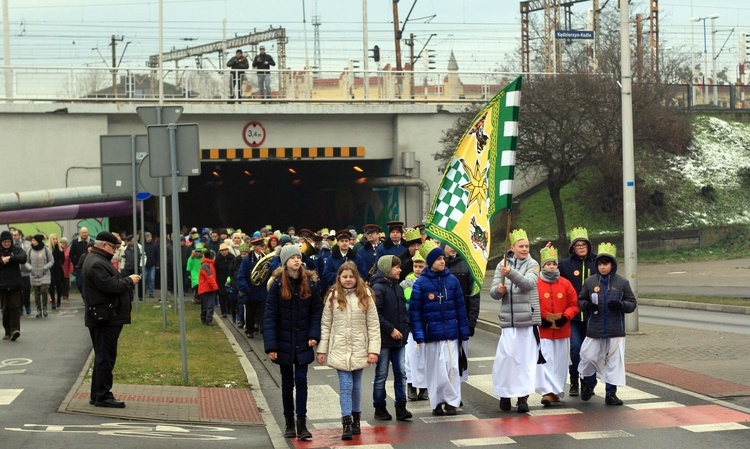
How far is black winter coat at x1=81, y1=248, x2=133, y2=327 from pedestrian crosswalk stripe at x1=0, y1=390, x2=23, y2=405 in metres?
1.15

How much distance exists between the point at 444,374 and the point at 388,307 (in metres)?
0.84

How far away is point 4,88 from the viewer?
3722cm

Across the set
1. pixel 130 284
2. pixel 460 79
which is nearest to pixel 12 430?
pixel 130 284

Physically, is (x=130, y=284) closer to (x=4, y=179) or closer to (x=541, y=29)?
(x=4, y=179)

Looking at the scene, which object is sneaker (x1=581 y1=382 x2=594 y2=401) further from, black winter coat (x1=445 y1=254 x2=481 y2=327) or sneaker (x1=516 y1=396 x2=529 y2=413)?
black winter coat (x1=445 y1=254 x2=481 y2=327)

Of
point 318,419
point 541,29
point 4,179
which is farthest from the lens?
point 541,29

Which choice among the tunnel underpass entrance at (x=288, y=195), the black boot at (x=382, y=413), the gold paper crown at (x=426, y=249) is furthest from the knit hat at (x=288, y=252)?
the tunnel underpass entrance at (x=288, y=195)

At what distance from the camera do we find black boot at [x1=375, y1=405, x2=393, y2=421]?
1177 centimetres

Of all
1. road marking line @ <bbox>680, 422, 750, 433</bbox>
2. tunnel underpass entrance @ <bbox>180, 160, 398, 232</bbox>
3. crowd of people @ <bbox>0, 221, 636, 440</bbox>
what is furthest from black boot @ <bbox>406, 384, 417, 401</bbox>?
tunnel underpass entrance @ <bbox>180, 160, 398, 232</bbox>

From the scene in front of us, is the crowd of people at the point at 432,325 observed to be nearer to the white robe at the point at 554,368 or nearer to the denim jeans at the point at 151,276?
the white robe at the point at 554,368

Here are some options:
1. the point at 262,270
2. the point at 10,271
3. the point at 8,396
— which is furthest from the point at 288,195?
the point at 8,396

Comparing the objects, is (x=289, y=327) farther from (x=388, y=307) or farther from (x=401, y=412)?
(x=401, y=412)

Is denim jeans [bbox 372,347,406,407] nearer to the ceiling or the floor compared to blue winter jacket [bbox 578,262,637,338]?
nearer to the floor

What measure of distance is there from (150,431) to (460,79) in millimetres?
31520
